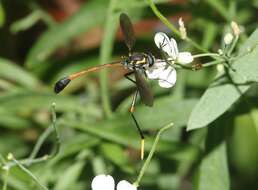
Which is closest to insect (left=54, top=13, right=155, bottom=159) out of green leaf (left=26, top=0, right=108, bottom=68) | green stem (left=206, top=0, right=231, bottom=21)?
green stem (left=206, top=0, right=231, bottom=21)

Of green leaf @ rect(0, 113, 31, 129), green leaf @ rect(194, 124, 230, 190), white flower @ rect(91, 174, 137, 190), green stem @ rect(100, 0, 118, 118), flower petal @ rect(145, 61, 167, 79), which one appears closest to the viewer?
white flower @ rect(91, 174, 137, 190)

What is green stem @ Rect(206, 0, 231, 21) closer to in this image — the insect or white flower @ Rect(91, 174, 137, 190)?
the insect

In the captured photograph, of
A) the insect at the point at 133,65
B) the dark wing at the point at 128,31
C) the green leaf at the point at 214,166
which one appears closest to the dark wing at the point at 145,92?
the insect at the point at 133,65

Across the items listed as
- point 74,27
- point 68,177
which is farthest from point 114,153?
point 74,27

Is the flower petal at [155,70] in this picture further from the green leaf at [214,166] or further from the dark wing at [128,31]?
the green leaf at [214,166]

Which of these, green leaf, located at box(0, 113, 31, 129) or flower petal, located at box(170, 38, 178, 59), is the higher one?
green leaf, located at box(0, 113, 31, 129)

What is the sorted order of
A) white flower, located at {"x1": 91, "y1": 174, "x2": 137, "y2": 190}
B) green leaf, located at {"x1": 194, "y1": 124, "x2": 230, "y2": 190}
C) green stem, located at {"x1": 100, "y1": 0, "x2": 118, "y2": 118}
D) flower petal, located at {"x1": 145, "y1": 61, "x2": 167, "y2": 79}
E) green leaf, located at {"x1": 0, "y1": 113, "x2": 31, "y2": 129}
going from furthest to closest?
green leaf, located at {"x1": 0, "y1": 113, "x2": 31, "y2": 129}
green stem, located at {"x1": 100, "y1": 0, "x2": 118, "y2": 118}
green leaf, located at {"x1": 194, "y1": 124, "x2": 230, "y2": 190}
flower petal, located at {"x1": 145, "y1": 61, "x2": 167, "y2": 79}
white flower, located at {"x1": 91, "y1": 174, "x2": 137, "y2": 190}
